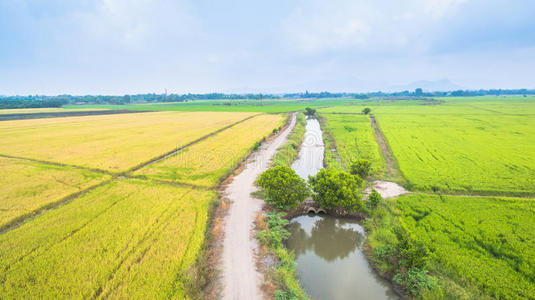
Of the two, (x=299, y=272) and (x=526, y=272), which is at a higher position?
(x=526, y=272)

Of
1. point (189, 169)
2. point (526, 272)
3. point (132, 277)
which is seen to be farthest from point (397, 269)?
point (189, 169)

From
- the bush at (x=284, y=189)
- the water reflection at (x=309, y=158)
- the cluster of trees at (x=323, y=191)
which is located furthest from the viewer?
the water reflection at (x=309, y=158)

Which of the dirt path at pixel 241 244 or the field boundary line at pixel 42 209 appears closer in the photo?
the dirt path at pixel 241 244

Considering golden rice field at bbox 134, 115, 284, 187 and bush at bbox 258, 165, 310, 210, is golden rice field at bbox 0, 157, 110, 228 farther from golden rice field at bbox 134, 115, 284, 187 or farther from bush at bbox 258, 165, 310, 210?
bush at bbox 258, 165, 310, 210

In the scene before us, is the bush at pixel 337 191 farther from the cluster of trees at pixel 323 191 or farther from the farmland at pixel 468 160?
the farmland at pixel 468 160

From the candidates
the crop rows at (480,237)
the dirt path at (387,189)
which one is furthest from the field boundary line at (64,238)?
the dirt path at (387,189)

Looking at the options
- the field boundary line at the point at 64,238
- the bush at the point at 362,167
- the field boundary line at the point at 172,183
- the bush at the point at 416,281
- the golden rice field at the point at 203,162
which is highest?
the bush at the point at 362,167

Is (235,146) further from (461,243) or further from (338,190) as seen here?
(461,243)

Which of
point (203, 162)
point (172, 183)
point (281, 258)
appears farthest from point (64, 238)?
point (203, 162)

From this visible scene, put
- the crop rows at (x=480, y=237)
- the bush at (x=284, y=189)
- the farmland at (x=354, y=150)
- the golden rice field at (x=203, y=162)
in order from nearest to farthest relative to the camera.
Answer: the crop rows at (x=480, y=237) < the bush at (x=284, y=189) < the golden rice field at (x=203, y=162) < the farmland at (x=354, y=150)
